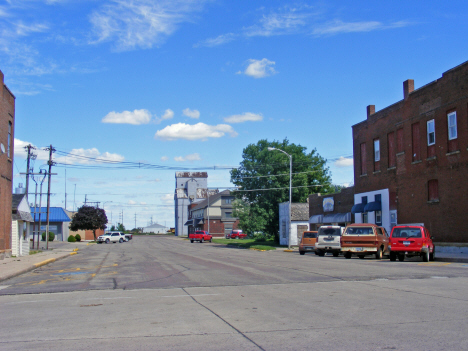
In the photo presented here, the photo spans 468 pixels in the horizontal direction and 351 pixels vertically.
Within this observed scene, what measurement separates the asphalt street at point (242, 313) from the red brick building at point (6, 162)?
14885mm

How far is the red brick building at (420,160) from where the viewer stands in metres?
28.9

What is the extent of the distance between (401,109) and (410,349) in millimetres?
31768

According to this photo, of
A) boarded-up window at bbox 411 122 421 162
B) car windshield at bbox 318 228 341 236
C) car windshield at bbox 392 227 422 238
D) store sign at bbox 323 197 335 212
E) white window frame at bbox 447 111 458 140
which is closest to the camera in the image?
car windshield at bbox 392 227 422 238

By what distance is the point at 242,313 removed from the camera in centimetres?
903

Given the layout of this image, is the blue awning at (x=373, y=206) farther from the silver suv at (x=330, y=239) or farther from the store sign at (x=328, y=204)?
the silver suv at (x=330, y=239)

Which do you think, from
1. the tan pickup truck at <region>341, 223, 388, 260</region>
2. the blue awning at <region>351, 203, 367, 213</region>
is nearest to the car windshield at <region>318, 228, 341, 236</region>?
the tan pickup truck at <region>341, 223, 388, 260</region>

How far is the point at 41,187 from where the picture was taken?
5250 cm

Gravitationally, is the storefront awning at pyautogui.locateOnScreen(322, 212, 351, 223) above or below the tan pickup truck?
above

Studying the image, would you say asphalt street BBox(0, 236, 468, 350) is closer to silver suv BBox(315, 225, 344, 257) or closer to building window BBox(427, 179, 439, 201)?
silver suv BBox(315, 225, 344, 257)

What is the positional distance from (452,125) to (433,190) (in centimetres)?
452

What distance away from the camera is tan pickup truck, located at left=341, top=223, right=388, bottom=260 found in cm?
2670

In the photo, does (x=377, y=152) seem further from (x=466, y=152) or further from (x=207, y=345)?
(x=207, y=345)

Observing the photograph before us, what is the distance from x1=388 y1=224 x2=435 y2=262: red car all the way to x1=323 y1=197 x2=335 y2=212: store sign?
2163cm

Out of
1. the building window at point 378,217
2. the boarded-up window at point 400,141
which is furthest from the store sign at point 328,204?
the boarded-up window at point 400,141
